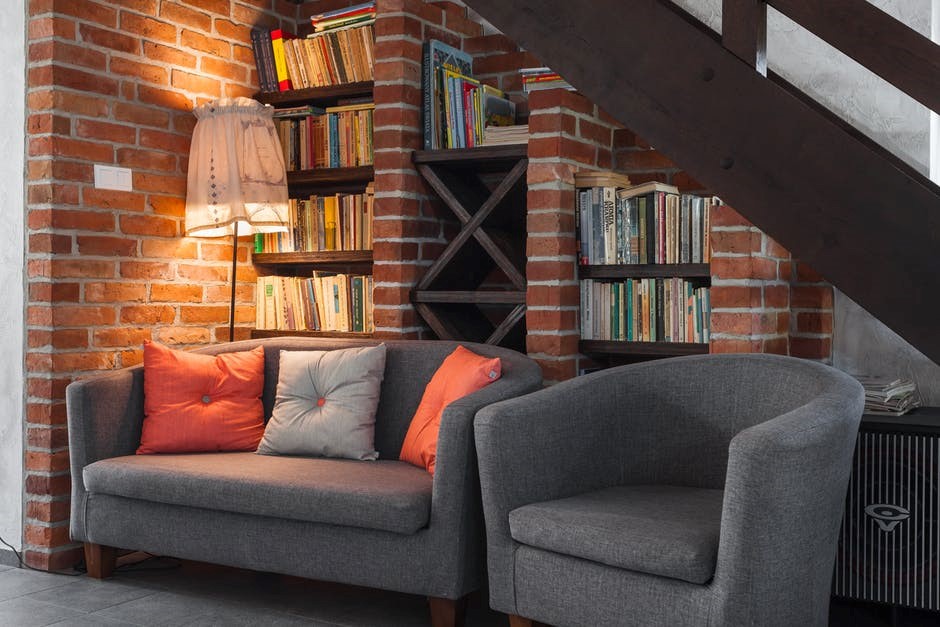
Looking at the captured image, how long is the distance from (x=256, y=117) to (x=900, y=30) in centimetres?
257

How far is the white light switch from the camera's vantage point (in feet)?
12.7

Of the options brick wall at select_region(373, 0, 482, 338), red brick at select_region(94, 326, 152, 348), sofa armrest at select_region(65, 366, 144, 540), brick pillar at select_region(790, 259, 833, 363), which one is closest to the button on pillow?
brick wall at select_region(373, 0, 482, 338)

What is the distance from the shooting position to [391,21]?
390 centimetres

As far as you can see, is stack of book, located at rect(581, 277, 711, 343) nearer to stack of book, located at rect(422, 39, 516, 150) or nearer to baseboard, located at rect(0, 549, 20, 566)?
stack of book, located at rect(422, 39, 516, 150)

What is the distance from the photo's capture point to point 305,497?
3.00m

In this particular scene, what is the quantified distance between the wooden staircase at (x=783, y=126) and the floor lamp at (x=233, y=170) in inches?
69.5

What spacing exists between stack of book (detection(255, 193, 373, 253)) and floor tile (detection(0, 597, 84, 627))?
71.1 inches

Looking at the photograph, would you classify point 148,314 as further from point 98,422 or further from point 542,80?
point 542,80

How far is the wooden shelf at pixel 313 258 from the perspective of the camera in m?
4.20

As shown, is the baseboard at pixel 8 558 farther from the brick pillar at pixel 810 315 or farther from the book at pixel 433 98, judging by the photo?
the brick pillar at pixel 810 315

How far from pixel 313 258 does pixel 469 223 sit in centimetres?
87

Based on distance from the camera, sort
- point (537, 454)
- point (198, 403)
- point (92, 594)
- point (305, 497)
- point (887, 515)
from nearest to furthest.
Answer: point (537, 454) → point (887, 515) → point (305, 497) → point (92, 594) → point (198, 403)

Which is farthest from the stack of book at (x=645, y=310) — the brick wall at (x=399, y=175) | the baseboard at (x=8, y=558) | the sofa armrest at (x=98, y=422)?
the baseboard at (x=8, y=558)

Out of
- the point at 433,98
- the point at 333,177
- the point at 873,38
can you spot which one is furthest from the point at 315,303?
the point at 873,38
